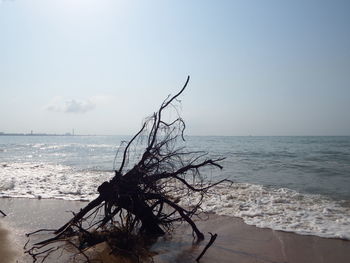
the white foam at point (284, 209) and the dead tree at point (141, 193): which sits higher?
the dead tree at point (141, 193)

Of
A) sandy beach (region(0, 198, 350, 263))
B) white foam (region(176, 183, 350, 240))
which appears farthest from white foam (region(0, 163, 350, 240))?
sandy beach (region(0, 198, 350, 263))

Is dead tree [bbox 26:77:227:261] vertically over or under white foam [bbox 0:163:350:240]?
over

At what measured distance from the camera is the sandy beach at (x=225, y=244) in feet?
14.5

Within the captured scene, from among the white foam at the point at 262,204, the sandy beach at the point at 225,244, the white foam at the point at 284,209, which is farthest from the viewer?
the white foam at the point at 262,204

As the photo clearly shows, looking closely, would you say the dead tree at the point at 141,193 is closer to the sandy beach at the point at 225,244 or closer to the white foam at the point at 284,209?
the sandy beach at the point at 225,244

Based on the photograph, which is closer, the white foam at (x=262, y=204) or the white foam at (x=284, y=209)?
the white foam at (x=284, y=209)

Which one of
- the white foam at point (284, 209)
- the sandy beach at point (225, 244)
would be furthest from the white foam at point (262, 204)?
the sandy beach at point (225, 244)

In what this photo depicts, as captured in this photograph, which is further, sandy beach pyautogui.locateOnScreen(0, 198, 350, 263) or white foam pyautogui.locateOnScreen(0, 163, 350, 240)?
white foam pyautogui.locateOnScreen(0, 163, 350, 240)

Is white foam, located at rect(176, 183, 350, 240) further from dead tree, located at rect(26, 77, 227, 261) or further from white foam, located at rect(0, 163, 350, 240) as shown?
dead tree, located at rect(26, 77, 227, 261)

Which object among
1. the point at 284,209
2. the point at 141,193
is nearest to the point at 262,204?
the point at 284,209

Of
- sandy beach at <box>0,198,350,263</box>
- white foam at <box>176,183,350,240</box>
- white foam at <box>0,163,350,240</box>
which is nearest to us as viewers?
sandy beach at <box>0,198,350,263</box>

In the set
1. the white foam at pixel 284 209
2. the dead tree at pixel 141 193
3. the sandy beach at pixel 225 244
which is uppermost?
the dead tree at pixel 141 193

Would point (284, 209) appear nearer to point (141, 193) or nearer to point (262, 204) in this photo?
point (262, 204)

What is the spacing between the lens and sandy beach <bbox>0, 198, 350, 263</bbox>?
4.41 meters
